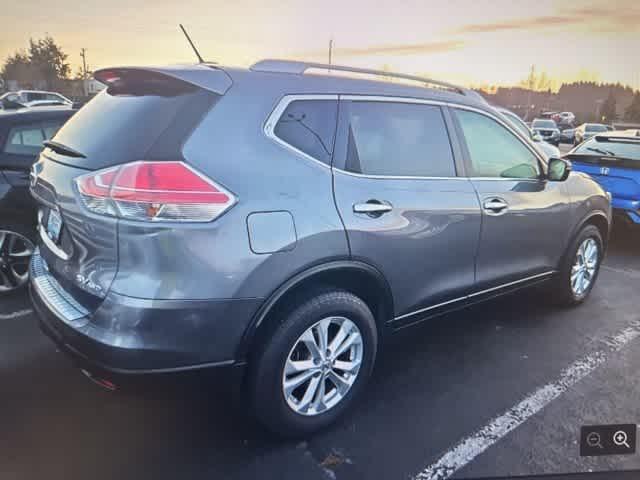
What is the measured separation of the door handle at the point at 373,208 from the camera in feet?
7.49

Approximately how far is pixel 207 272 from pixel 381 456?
1200 millimetres

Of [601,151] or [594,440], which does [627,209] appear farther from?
[594,440]

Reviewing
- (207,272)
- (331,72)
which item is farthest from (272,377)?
(331,72)

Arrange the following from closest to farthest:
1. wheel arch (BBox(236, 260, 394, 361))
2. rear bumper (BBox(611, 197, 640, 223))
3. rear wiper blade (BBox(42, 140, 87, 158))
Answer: wheel arch (BBox(236, 260, 394, 361)), rear wiper blade (BBox(42, 140, 87, 158)), rear bumper (BBox(611, 197, 640, 223))

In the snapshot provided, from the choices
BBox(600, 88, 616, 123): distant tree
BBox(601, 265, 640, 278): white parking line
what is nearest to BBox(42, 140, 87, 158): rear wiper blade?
BBox(600, 88, 616, 123): distant tree

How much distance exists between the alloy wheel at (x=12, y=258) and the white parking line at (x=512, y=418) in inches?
130

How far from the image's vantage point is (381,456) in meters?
2.27

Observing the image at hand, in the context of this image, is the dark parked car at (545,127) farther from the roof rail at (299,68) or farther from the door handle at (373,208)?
the door handle at (373,208)

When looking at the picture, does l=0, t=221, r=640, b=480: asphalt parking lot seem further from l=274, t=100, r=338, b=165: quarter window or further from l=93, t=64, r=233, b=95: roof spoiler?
l=93, t=64, r=233, b=95: roof spoiler

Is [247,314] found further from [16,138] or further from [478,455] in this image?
[16,138]

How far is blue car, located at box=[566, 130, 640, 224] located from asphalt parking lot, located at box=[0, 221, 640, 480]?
2.13 meters

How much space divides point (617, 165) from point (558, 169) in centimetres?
265

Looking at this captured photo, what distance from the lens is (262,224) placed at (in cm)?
194

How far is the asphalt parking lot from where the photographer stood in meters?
2.18
